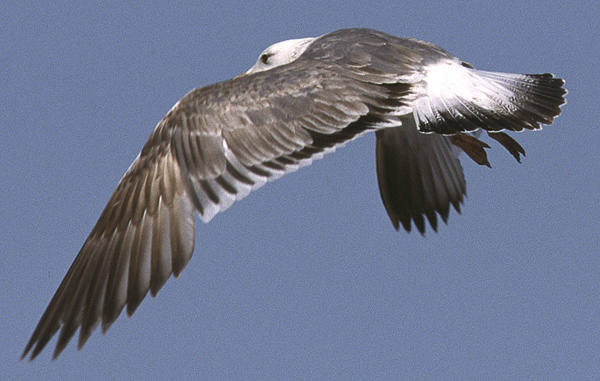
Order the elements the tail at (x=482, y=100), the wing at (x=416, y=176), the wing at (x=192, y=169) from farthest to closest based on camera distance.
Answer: the wing at (x=416, y=176)
the tail at (x=482, y=100)
the wing at (x=192, y=169)

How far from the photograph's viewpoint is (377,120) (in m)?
4.54

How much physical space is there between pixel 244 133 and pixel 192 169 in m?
0.26

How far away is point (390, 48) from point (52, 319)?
1.94 metres

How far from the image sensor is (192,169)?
14.6 feet

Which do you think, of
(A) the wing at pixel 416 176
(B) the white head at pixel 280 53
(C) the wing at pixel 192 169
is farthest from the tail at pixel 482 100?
(B) the white head at pixel 280 53

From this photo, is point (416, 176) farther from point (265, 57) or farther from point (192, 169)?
point (192, 169)

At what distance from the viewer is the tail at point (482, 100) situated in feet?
15.4

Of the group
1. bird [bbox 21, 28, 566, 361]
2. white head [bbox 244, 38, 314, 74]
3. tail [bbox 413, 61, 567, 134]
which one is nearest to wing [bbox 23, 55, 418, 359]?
bird [bbox 21, 28, 566, 361]

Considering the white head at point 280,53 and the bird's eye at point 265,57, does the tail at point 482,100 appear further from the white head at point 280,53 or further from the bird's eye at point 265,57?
the bird's eye at point 265,57

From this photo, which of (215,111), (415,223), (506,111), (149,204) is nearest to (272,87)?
(215,111)

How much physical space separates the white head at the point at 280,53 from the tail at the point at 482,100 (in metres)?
0.86

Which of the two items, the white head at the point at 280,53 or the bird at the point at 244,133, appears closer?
the bird at the point at 244,133

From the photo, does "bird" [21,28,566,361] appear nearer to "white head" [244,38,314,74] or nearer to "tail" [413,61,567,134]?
"tail" [413,61,567,134]

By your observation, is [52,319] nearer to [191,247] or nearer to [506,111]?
[191,247]
